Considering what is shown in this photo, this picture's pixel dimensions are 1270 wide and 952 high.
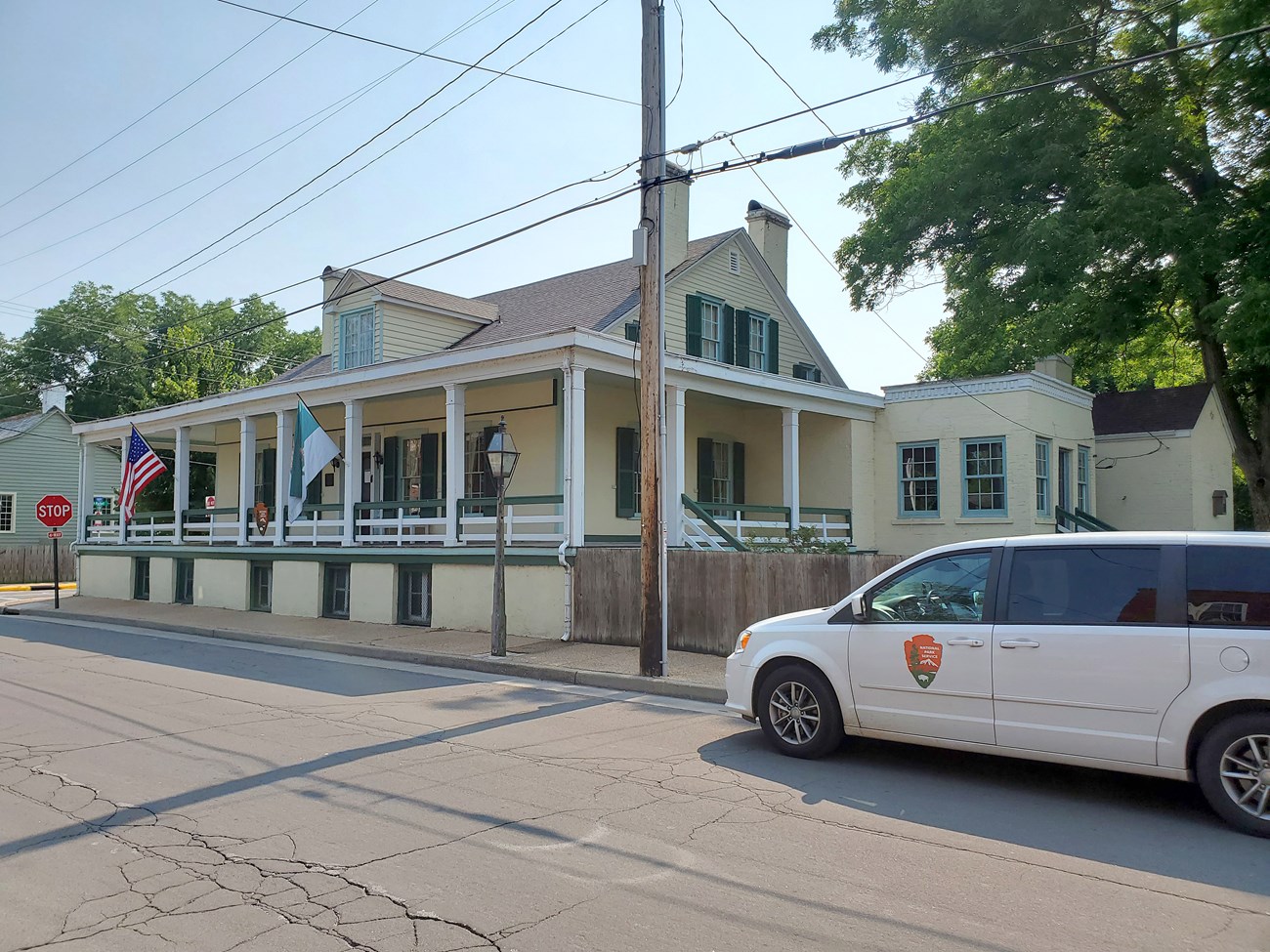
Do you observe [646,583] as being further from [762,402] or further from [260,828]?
[762,402]

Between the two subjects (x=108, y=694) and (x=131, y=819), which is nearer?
(x=131, y=819)

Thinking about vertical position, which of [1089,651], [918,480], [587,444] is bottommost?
[1089,651]

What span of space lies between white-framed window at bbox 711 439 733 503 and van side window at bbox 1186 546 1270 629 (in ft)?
51.2

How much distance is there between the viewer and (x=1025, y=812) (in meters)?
6.11

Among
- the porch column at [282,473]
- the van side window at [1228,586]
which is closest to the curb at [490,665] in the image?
the porch column at [282,473]

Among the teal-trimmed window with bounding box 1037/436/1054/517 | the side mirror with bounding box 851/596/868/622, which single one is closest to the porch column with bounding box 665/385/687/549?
the teal-trimmed window with bounding box 1037/436/1054/517

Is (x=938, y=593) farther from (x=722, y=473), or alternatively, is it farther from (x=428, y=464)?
(x=428, y=464)

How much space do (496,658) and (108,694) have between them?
180 inches

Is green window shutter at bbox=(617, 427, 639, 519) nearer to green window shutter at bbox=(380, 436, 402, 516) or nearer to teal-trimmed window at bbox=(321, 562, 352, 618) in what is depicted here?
teal-trimmed window at bbox=(321, 562, 352, 618)

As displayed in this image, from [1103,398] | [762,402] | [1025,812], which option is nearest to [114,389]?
[762,402]

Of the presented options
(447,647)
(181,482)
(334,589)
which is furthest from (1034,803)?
(181,482)

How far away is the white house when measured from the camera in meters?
16.8

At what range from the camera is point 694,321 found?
20547 millimetres

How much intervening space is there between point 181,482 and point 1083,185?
21.5 metres
